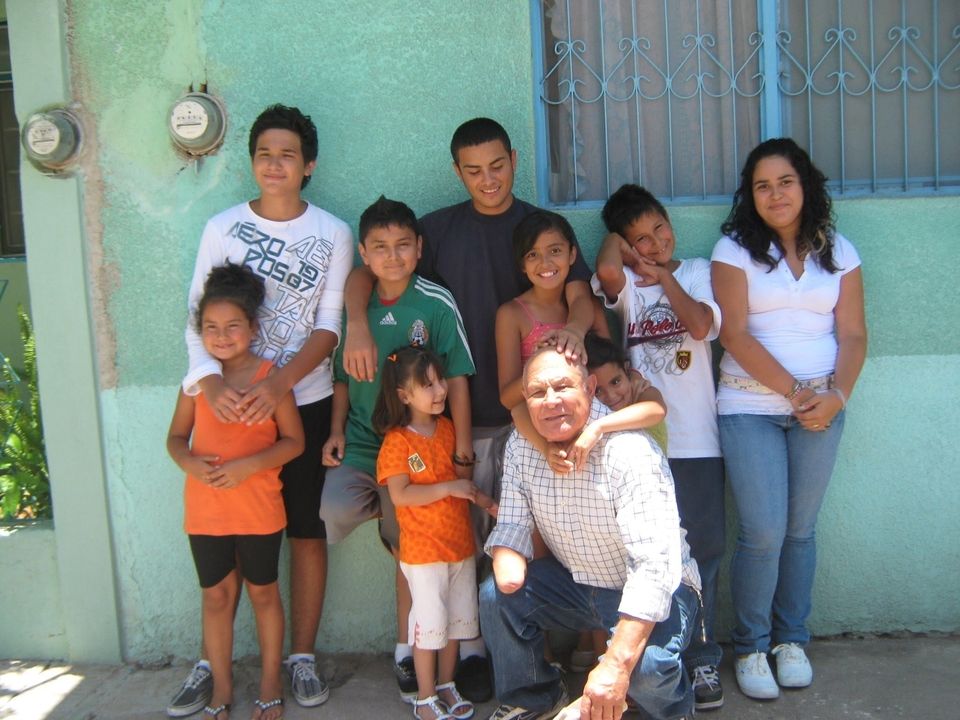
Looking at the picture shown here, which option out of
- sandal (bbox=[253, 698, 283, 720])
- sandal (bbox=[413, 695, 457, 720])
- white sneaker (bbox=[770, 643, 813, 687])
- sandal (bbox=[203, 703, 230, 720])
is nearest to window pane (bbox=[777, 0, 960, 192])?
white sneaker (bbox=[770, 643, 813, 687])

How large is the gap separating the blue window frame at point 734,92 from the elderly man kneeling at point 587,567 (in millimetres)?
1263

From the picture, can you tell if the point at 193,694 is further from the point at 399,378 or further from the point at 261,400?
the point at 399,378

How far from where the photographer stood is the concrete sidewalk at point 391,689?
3.03 metres

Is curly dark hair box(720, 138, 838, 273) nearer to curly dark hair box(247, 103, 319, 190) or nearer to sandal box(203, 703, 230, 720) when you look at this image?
curly dark hair box(247, 103, 319, 190)

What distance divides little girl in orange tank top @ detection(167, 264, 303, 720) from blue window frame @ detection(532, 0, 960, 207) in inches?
51.2

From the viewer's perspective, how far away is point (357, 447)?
3182 mm

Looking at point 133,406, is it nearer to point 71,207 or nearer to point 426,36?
point 71,207

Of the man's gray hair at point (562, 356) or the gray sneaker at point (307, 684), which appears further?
the gray sneaker at point (307, 684)

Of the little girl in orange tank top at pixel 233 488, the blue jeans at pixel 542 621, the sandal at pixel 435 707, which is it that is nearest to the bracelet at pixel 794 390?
the blue jeans at pixel 542 621

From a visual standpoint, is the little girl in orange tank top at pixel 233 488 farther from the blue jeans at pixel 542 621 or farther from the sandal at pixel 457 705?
the blue jeans at pixel 542 621

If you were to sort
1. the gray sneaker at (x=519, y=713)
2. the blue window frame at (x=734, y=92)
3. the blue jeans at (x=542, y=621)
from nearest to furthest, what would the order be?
the blue jeans at (x=542, y=621) → the gray sneaker at (x=519, y=713) → the blue window frame at (x=734, y=92)

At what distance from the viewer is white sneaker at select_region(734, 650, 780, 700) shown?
10.1 ft

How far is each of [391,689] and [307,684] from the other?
31cm

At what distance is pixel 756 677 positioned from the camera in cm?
312
